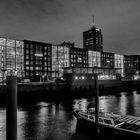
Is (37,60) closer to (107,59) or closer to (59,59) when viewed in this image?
(59,59)

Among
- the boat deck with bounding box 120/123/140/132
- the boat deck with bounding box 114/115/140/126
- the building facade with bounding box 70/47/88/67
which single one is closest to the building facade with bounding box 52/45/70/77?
the building facade with bounding box 70/47/88/67

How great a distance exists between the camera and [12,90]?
4742 mm

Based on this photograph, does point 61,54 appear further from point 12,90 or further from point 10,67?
point 12,90

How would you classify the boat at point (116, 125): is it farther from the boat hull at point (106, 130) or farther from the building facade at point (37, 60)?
the building facade at point (37, 60)

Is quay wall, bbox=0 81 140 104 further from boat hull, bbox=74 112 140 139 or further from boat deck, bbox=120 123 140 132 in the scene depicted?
boat deck, bbox=120 123 140 132

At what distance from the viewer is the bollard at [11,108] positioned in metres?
4.67

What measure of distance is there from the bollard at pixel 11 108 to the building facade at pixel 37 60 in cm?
9939

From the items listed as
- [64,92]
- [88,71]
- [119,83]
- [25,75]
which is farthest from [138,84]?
[25,75]

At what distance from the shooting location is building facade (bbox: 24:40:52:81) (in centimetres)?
10825

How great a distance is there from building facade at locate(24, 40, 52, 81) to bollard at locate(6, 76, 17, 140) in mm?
99393

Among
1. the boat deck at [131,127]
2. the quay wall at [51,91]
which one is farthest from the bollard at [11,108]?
the quay wall at [51,91]

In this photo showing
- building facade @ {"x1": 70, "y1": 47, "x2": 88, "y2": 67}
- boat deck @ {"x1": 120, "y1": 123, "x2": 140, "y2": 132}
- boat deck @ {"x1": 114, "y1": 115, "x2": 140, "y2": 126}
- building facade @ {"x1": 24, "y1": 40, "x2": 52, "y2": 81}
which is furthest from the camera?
building facade @ {"x1": 70, "y1": 47, "x2": 88, "y2": 67}

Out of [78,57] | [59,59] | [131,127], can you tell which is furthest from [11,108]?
[78,57]

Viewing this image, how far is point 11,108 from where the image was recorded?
4777 millimetres
